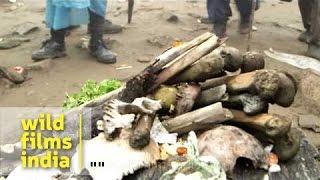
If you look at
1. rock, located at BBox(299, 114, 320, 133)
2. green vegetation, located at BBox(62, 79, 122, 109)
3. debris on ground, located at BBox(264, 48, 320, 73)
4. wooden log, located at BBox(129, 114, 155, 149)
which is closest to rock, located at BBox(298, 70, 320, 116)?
rock, located at BBox(299, 114, 320, 133)

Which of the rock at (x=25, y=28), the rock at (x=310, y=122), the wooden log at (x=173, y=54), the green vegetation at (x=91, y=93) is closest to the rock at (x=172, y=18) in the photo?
the rock at (x=25, y=28)

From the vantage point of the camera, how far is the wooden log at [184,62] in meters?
3.18

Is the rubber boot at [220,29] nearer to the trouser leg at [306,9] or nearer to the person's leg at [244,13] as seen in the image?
the person's leg at [244,13]

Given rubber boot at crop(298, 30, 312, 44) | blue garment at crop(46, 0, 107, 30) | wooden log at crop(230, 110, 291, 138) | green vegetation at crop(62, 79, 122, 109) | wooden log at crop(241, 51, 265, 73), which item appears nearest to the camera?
wooden log at crop(230, 110, 291, 138)

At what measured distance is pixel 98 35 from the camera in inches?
233

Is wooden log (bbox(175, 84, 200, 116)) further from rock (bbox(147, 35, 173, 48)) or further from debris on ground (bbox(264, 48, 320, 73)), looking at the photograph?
rock (bbox(147, 35, 173, 48))

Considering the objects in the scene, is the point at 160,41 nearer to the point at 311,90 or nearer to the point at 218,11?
the point at 218,11

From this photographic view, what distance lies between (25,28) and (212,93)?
15.0 feet

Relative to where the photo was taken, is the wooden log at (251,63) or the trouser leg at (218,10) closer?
the wooden log at (251,63)

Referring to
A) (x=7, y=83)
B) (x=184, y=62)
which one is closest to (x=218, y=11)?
(x=7, y=83)

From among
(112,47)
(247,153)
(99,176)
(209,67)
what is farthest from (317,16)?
(99,176)

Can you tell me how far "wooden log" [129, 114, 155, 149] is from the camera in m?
2.71

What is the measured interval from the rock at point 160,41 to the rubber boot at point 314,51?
71.3 inches

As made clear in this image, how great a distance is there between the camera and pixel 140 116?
2871 mm
